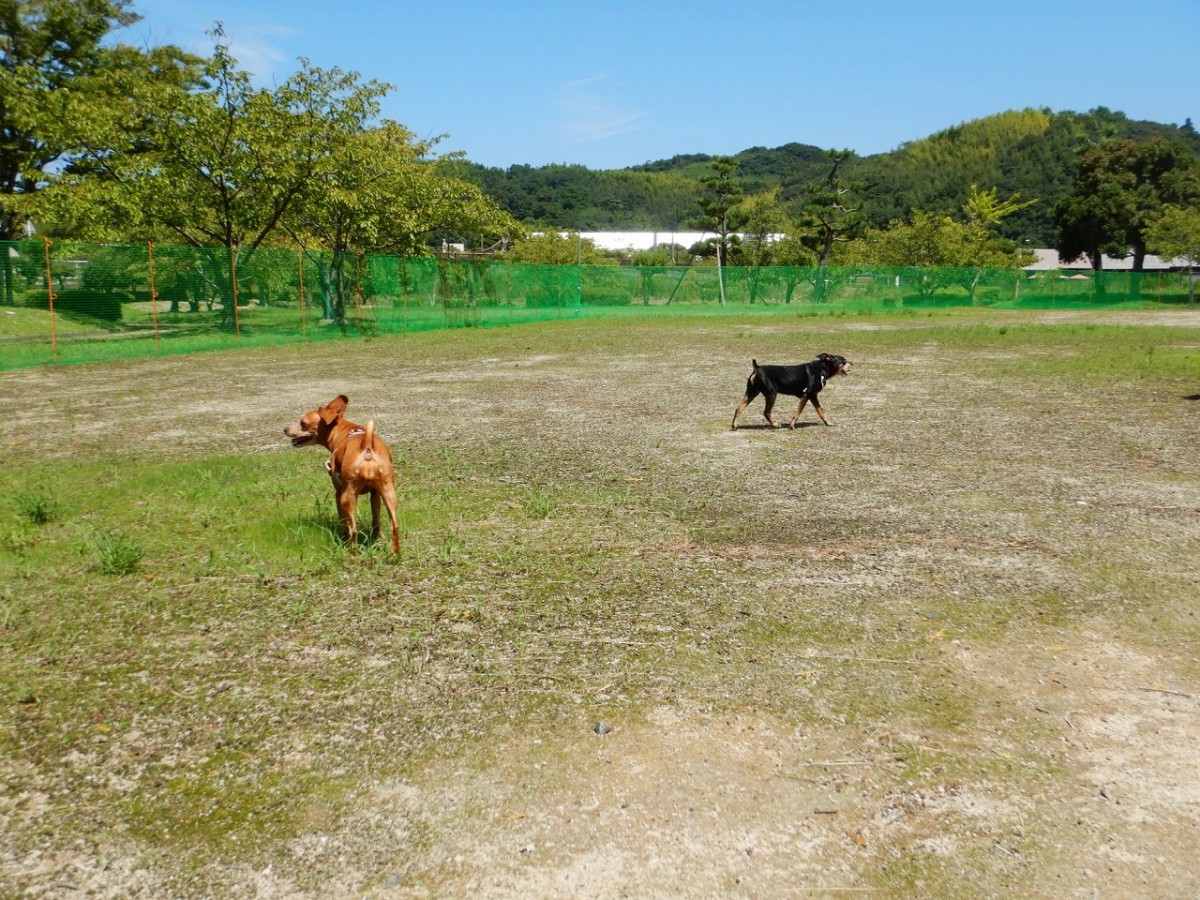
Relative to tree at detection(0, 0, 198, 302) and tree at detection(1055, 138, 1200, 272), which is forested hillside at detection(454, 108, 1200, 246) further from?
tree at detection(0, 0, 198, 302)

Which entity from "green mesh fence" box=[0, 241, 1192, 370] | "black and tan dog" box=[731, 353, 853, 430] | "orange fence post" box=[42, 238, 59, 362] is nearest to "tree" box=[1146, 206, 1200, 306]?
"green mesh fence" box=[0, 241, 1192, 370]

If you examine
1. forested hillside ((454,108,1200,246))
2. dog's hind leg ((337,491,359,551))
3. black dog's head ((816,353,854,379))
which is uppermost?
forested hillside ((454,108,1200,246))

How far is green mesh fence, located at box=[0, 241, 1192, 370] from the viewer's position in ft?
57.2

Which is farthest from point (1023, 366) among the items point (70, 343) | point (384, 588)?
point (70, 343)

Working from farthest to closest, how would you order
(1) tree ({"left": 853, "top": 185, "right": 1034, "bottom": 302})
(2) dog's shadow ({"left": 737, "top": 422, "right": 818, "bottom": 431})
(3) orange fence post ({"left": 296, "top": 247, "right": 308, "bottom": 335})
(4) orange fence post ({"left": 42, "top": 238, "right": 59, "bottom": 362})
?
(1) tree ({"left": 853, "top": 185, "right": 1034, "bottom": 302})
(3) orange fence post ({"left": 296, "top": 247, "right": 308, "bottom": 335})
(4) orange fence post ({"left": 42, "top": 238, "right": 59, "bottom": 362})
(2) dog's shadow ({"left": 737, "top": 422, "right": 818, "bottom": 431})

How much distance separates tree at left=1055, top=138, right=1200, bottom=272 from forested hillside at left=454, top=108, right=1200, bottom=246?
1232 inches

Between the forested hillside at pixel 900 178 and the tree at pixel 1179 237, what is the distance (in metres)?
52.2

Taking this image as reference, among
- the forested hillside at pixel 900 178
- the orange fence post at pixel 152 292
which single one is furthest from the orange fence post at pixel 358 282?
the forested hillside at pixel 900 178

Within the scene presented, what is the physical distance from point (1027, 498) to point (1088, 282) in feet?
131

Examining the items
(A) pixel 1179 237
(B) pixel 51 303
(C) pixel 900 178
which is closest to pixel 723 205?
(A) pixel 1179 237

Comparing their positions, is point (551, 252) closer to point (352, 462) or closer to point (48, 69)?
point (48, 69)

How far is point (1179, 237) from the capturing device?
4362 centimetres

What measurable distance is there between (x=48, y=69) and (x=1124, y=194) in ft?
211

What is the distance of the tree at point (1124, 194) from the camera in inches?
2354
